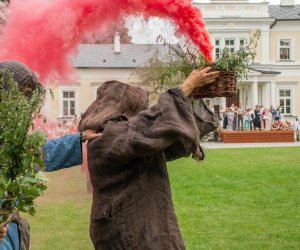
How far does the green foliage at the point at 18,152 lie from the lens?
1845 mm

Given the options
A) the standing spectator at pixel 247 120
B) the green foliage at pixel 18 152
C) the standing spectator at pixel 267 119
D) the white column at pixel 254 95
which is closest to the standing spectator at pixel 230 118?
the standing spectator at pixel 247 120

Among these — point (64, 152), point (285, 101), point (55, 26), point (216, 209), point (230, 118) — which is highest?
point (285, 101)

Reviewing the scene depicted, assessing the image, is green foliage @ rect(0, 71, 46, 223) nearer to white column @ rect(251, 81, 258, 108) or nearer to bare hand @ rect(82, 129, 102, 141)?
bare hand @ rect(82, 129, 102, 141)

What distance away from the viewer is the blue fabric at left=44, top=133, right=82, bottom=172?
3.01 metres

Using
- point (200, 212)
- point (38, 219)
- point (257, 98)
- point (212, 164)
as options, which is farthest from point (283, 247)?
point (257, 98)

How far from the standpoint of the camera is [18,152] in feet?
6.15

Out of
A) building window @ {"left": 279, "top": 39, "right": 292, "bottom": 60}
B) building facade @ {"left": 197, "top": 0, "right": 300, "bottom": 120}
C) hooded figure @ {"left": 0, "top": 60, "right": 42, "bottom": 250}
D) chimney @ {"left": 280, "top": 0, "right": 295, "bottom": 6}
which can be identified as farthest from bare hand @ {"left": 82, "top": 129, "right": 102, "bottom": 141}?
chimney @ {"left": 280, "top": 0, "right": 295, "bottom": 6}

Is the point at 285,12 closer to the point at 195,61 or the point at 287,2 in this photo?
the point at 287,2

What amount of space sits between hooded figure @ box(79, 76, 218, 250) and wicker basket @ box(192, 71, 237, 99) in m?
0.31

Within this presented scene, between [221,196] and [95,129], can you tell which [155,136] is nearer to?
[95,129]

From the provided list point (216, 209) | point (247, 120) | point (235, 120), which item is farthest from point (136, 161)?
point (247, 120)

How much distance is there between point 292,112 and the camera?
149 ft

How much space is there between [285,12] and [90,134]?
47160 mm

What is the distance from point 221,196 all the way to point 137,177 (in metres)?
8.03
